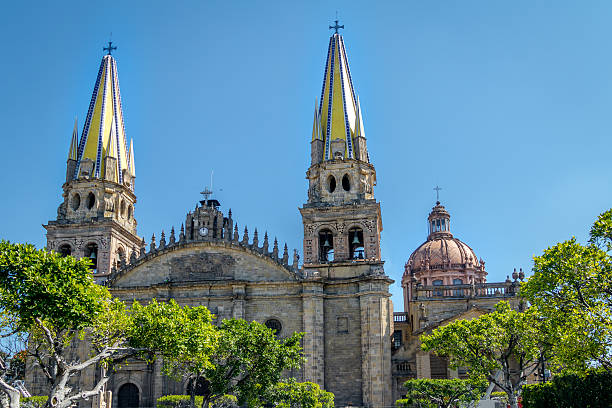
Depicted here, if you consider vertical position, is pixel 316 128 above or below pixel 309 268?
above

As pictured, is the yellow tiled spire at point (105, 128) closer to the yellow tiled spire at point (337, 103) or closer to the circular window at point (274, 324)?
the yellow tiled spire at point (337, 103)

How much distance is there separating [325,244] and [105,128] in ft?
66.6

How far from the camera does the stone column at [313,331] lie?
38.9m

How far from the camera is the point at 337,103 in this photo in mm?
47406

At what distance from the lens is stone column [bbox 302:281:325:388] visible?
38.9 meters

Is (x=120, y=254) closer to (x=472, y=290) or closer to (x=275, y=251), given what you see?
(x=275, y=251)

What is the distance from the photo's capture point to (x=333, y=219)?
43688 millimetres

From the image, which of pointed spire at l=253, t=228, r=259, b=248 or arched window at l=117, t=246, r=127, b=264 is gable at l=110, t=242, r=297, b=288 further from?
arched window at l=117, t=246, r=127, b=264

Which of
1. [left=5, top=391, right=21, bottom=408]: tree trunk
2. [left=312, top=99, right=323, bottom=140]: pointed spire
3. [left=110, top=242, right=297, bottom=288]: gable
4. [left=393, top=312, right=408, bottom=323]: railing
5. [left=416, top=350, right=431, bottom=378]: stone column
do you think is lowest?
[left=5, top=391, right=21, bottom=408]: tree trunk

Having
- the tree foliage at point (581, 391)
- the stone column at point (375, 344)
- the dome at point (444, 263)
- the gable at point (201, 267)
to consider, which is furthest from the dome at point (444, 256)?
the tree foliage at point (581, 391)

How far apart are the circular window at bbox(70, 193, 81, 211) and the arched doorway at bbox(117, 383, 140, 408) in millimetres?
14435

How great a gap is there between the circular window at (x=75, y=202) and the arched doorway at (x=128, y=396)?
14.4m

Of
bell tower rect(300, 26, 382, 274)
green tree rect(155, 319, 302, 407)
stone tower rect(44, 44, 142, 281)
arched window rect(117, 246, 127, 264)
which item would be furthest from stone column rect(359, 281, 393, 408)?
arched window rect(117, 246, 127, 264)

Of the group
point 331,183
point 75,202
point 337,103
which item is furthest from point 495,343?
point 75,202
